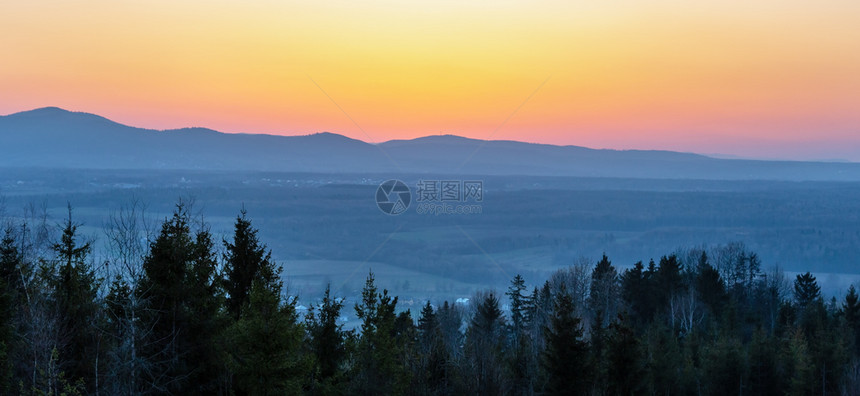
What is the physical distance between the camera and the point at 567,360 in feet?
79.1

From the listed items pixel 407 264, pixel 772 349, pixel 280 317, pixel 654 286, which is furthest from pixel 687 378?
pixel 407 264

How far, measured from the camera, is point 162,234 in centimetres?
1809

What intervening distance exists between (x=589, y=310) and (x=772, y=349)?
19.2 metres

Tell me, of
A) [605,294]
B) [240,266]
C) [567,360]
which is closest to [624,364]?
[567,360]

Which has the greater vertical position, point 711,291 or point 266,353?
point 266,353

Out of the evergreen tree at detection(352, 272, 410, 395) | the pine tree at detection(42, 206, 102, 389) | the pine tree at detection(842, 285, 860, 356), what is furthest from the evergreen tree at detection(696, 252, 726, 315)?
the pine tree at detection(42, 206, 102, 389)

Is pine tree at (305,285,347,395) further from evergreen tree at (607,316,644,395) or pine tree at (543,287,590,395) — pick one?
evergreen tree at (607,316,644,395)

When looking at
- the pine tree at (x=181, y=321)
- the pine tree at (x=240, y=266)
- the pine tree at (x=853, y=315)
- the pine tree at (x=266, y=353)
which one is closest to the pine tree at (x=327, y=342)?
the pine tree at (x=240, y=266)

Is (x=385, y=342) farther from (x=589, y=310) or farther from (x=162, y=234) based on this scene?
(x=589, y=310)

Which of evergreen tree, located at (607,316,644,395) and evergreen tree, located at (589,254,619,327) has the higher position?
evergreen tree, located at (607,316,644,395)

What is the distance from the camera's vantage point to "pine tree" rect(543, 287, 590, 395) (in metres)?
24.0

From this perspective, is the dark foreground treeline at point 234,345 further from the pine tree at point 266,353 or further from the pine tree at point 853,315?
the pine tree at point 853,315

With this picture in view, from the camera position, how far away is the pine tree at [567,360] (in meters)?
24.0

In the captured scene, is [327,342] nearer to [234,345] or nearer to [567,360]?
[234,345]
